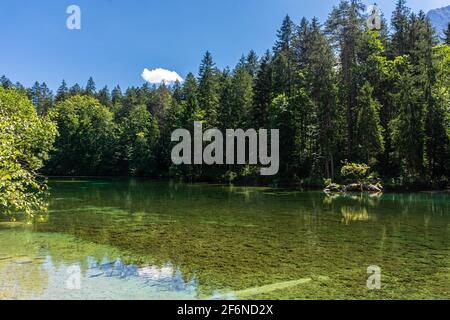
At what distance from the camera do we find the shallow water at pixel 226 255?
9609 millimetres

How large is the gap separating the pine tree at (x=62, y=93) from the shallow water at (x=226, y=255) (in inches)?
3598

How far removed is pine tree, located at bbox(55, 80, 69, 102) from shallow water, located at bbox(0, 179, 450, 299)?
91378mm

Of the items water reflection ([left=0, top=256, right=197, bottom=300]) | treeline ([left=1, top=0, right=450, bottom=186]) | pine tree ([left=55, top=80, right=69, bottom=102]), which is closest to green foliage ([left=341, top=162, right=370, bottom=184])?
treeline ([left=1, top=0, right=450, bottom=186])

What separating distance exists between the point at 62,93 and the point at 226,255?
362ft

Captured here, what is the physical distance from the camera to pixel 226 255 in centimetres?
1334

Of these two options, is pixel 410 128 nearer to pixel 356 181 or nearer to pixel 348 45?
pixel 356 181

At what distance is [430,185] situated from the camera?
4209cm

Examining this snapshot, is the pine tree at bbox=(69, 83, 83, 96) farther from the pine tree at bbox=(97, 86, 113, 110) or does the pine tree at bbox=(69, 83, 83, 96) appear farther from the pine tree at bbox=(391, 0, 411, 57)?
the pine tree at bbox=(391, 0, 411, 57)

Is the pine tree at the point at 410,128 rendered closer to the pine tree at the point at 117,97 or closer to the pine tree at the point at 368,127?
the pine tree at the point at 368,127

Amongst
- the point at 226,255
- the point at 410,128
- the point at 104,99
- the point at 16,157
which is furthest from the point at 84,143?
the point at 226,255

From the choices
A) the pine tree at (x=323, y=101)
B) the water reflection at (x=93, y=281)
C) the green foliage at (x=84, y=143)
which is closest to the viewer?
the water reflection at (x=93, y=281)

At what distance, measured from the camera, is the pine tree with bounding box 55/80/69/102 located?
107 metres

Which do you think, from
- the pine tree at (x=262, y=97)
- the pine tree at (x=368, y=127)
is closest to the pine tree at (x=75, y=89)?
the pine tree at (x=262, y=97)
